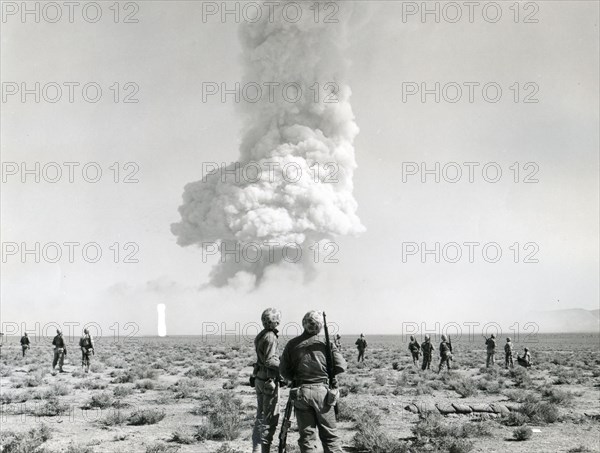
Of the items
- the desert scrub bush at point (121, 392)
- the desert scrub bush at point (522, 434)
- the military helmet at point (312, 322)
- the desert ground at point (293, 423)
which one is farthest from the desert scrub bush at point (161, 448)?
the desert scrub bush at point (121, 392)

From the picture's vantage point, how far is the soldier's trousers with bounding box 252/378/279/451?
5.99 m

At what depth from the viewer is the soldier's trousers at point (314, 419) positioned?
5.11m

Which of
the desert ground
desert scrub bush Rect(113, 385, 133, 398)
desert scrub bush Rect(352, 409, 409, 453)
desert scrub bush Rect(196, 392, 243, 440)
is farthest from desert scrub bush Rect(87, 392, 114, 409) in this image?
desert scrub bush Rect(352, 409, 409, 453)

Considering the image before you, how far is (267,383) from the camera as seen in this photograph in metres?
6.14

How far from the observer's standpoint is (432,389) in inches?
611

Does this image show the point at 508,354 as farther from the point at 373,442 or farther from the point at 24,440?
the point at 24,440

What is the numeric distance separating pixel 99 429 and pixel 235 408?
9.11 ft

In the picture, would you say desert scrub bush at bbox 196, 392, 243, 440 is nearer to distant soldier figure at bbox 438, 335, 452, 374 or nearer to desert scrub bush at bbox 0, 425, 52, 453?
desert scrub bush at bbox 0, 425, 52, 453

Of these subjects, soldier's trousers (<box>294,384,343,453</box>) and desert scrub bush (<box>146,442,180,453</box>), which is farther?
desert scrub bush (<box>146,442,180,453</box>)

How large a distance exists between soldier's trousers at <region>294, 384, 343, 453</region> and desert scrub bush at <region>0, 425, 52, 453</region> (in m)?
4.58

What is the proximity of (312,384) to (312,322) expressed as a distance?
0.61 metres

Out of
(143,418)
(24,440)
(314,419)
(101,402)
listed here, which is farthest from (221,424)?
(314,419)

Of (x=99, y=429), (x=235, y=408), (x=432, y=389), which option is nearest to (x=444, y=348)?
(x=432, y=389)

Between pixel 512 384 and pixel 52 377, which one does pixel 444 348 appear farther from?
pixel 52 377
